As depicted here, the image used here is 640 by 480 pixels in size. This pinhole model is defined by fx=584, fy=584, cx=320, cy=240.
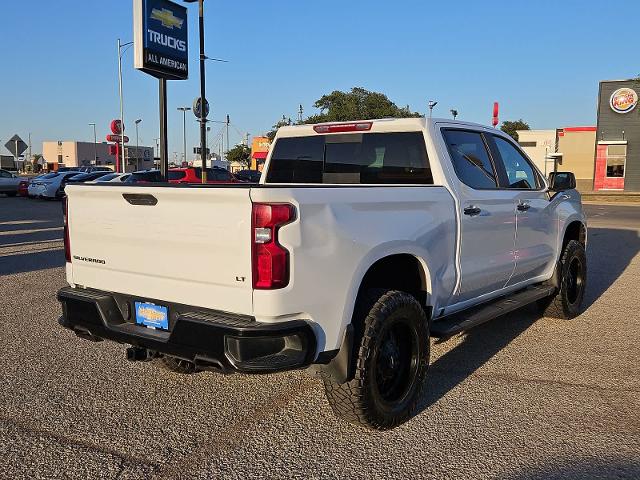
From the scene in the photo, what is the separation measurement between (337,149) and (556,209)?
8.28ft

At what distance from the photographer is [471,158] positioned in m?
4.81

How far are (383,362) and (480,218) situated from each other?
153 cm

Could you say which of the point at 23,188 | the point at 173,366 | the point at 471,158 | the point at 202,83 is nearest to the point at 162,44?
the point at 202,83

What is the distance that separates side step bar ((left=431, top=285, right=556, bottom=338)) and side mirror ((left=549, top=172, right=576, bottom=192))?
1.02 metres

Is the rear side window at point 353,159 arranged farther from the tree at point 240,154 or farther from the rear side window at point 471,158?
the tree at point 240,154

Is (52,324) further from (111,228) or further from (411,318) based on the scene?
(411,318)

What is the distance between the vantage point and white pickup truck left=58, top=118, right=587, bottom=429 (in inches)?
117

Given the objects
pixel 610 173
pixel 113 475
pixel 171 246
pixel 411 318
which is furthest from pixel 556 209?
pixel 610 173

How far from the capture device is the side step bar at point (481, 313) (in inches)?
161

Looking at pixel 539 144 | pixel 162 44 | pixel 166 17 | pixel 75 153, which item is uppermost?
pixel 166 17

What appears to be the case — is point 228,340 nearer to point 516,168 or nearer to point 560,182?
point 516,168

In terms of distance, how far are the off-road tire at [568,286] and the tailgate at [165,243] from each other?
13.7 feet

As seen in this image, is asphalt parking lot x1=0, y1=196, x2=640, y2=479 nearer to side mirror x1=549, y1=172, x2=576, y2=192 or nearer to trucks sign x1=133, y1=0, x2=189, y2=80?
side mirror x1=549, y1=172, x2=576, y2=192

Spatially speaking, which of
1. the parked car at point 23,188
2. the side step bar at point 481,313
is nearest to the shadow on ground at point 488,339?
the side step bar at point 481,313
